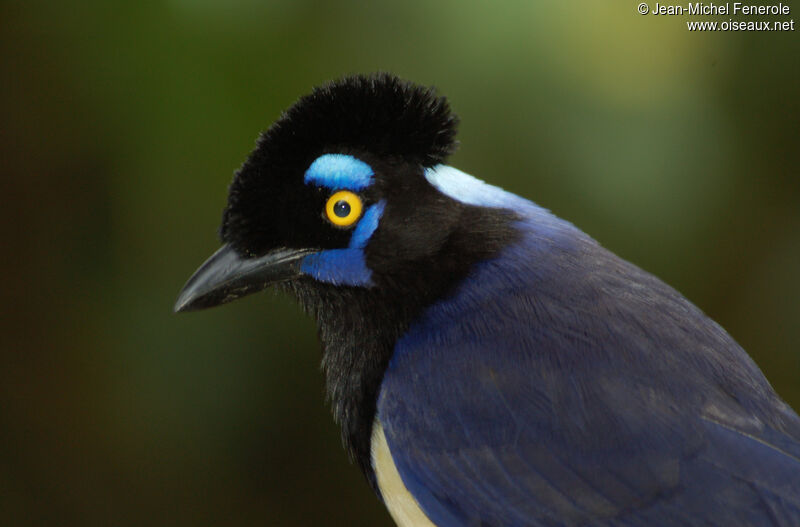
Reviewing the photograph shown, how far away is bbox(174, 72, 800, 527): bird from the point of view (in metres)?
2.59

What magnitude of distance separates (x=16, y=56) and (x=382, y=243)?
234 centimetres

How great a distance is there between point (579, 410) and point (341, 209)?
2.61 ft

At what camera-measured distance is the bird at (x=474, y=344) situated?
2586 millimetres

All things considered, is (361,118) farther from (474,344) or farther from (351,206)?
(474,344)

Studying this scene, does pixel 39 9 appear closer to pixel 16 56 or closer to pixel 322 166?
pixel 16 56

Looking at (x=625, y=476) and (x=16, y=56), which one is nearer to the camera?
(x=625, y=476)

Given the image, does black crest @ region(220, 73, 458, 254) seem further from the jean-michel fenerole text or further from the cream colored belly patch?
the jean-michel fenerole text

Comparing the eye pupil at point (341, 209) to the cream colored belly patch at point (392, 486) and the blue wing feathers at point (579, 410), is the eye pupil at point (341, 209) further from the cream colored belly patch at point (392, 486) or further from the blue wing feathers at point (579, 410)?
the cream colored belly patch at point (392, 486)

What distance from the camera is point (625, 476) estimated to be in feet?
8.45

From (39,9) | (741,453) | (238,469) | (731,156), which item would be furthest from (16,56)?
(741,453)

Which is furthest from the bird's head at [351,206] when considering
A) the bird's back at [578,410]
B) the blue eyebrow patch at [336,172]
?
the bird's back at [578,410]

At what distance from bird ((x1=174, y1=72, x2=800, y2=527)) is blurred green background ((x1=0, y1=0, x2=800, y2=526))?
1287mm

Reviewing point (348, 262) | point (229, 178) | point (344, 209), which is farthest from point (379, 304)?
point (229, 178)

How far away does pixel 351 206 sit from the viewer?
9.25ft
